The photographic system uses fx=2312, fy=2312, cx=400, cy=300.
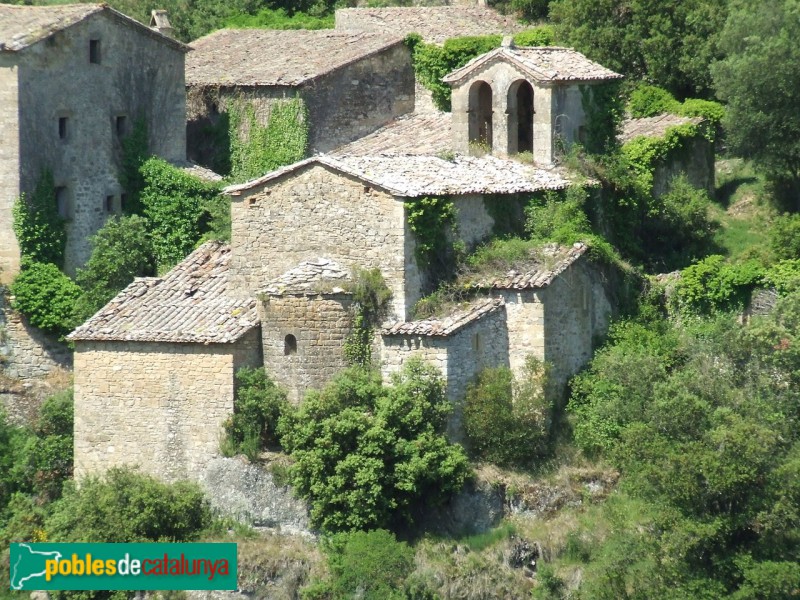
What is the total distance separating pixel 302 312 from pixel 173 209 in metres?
8.32

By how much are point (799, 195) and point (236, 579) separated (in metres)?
17.5

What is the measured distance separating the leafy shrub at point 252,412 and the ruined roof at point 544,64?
936 cm

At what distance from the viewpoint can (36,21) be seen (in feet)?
164

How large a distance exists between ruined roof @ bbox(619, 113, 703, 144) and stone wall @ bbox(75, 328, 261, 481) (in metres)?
12.8

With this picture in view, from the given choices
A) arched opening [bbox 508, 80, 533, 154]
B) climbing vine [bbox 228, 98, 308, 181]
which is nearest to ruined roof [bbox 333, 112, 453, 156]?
climbing vine [bbox 228, 98, 308, 181]

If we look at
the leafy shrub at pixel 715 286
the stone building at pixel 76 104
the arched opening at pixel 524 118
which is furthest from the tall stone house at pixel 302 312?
the stone building at pixel 76 104

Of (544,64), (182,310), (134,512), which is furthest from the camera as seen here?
(544,64)

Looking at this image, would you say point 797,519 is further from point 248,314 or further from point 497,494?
point 248,314

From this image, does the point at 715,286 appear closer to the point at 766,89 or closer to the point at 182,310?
the point at 766,89

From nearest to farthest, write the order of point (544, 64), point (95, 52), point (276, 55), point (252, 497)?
point (252, 497) < point (544, 64) < point (95, 52) < point (276, 55)

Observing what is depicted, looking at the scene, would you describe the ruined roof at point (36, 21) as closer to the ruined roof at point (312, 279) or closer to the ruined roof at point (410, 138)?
the ruined roof at point (410, 138)

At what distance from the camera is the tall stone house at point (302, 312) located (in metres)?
43.4

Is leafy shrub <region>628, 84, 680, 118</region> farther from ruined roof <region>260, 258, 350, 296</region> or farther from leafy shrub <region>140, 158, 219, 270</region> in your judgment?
ruined roof <region>260, 258, 350, 296</region>

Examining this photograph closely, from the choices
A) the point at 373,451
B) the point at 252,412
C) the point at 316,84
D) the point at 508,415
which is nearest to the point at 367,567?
the point at 373,451
